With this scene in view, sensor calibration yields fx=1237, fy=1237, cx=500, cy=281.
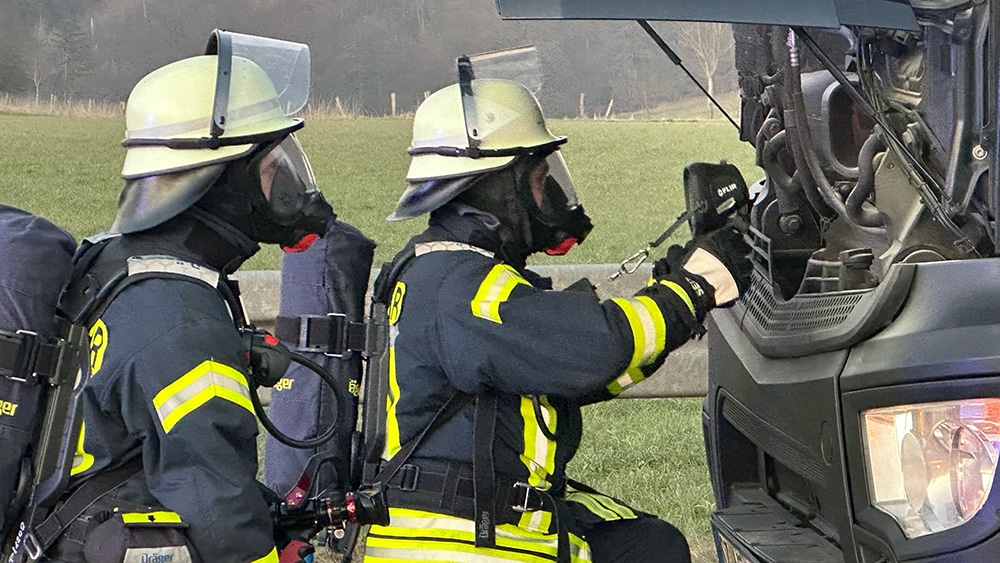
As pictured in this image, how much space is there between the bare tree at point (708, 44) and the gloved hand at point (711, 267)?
0.45 meters

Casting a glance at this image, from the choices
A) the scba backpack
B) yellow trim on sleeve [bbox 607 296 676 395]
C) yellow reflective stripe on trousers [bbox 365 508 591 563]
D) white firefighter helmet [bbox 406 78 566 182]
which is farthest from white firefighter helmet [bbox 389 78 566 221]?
the scba backpack

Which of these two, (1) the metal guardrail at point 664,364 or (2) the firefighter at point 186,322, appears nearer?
(2) the firefighter at point 186,322

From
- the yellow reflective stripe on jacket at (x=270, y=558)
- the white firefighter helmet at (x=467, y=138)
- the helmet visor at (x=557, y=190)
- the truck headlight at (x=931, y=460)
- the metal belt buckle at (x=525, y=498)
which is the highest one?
the white firefighter helmet at (x=467, y=138)

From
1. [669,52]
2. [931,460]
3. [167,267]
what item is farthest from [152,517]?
[669,52]

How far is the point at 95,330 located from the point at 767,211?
176 cm

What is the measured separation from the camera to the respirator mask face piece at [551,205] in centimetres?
292

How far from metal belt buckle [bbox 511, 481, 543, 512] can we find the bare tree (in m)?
1.05

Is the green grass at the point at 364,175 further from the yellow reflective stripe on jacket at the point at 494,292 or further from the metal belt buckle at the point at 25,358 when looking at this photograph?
the metal belt buckle at the point at 25,358

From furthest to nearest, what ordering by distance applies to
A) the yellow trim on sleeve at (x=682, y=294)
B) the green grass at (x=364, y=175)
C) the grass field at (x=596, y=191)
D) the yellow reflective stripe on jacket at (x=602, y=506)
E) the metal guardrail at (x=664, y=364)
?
1. the green grass at (x=364, y=175)
2. the metal guardrail at (x=664, y=364)
3. the grass field at (x=596, y=191)
4. the yellow reflective stripe on jacket at (x=602, y=506)
5. the yellow trim on sleeve at (x=682, y=294)

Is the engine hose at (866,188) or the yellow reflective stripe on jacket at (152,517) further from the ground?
the engine hose at (866,188)

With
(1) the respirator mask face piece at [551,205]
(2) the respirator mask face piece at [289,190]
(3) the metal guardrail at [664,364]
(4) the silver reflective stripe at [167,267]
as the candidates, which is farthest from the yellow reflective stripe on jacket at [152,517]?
(3) the metal guardrail at [664,364]

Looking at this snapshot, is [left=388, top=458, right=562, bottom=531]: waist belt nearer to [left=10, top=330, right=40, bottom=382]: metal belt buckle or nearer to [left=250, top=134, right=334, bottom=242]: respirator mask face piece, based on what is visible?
[left=250, top=134, right=334, bottom=242]: respirator mask face piece

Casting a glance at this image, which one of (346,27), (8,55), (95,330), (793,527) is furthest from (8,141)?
(793,527)

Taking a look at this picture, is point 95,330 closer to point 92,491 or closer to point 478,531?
point 92,491
